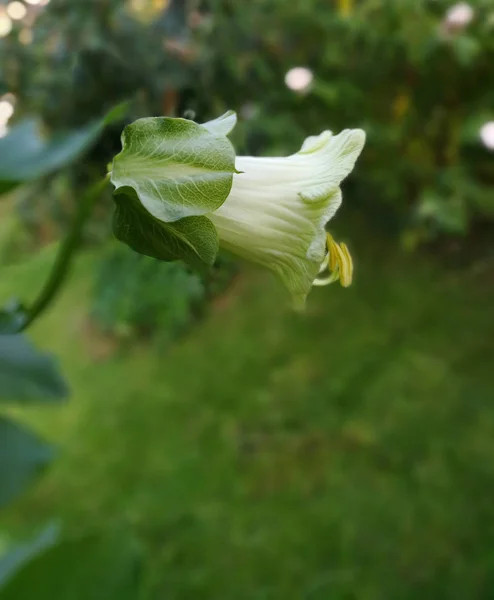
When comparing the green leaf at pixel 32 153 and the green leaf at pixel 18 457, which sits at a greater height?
the green leaf at pixel 32 153

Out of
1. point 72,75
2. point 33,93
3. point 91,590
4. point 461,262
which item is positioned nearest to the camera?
point 91,590

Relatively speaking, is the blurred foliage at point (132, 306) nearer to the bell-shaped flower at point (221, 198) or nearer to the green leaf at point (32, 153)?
the green leaf at point (32, 153)

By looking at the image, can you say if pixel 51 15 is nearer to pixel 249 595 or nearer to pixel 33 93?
pixel 33 93

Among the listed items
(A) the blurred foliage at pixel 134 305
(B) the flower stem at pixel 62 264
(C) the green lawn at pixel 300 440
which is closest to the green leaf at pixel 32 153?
A: (B) the flower stem at pixel 62 264

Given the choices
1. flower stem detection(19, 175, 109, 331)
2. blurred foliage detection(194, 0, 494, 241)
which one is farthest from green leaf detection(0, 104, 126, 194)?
blurred foliage detection(194, 0, 494, 241)

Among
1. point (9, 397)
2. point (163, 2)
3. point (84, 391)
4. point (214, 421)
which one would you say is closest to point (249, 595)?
point (214, 421)

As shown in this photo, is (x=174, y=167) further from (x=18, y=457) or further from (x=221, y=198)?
(x=18, y=457)
